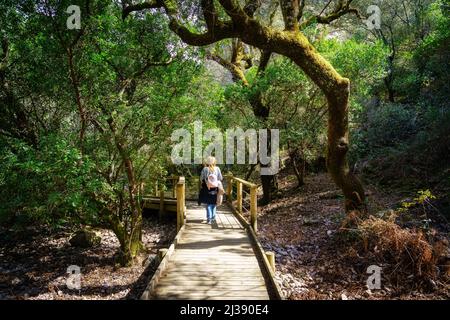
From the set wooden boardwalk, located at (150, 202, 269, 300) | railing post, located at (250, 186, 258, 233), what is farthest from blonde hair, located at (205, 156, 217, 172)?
wooden boardwalk, located at (150, 202, 269, 300)

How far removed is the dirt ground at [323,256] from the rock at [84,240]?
5801 mm

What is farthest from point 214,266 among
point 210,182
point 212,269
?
point 210,182

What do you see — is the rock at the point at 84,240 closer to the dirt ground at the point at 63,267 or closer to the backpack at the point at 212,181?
the dirt ground at the point at 63,267

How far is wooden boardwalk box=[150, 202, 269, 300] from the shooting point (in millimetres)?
5725

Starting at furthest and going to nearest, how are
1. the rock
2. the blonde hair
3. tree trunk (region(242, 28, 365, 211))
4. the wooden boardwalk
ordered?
the rock → the blonde hair → tree trunk (region(242, 28, 365, 211)) → the wooden boardwalk

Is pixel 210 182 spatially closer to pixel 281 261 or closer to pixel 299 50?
pixel 281 261

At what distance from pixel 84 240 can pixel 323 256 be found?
26.3 ft

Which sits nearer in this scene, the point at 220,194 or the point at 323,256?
the point at 323,256

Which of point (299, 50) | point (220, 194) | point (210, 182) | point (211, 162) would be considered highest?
point (299, 50)

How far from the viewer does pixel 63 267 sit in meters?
9.95

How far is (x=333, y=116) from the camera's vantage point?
8.30 meters

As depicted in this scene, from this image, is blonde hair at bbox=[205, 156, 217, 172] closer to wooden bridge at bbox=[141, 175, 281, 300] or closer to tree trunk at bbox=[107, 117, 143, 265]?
wooden bridge at bbox=[141, 175, 281, 300]

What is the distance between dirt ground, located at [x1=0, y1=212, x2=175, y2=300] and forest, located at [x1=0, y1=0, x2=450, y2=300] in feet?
0.22
